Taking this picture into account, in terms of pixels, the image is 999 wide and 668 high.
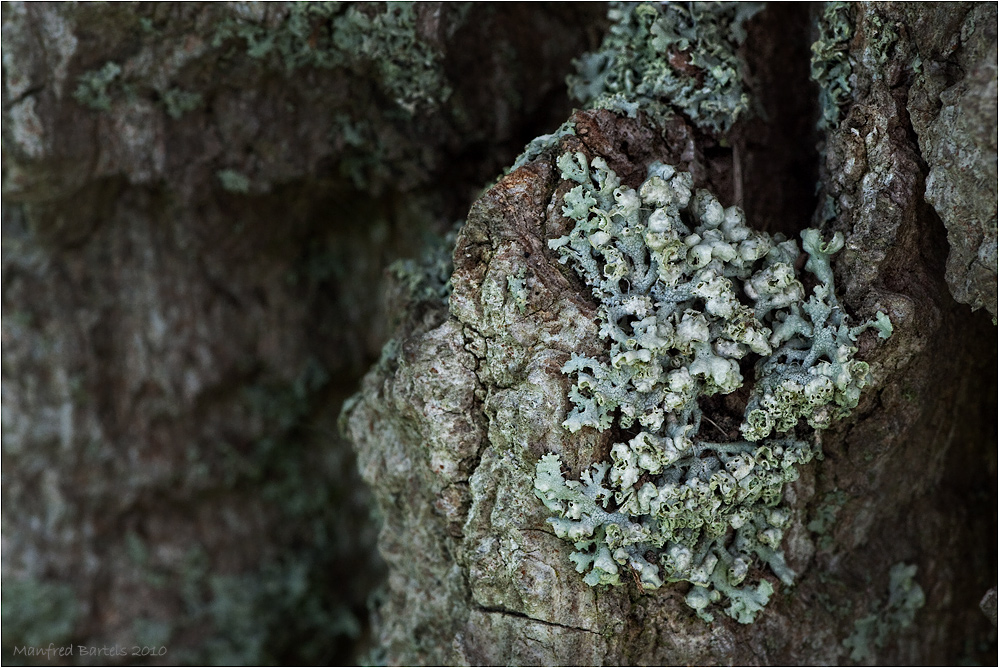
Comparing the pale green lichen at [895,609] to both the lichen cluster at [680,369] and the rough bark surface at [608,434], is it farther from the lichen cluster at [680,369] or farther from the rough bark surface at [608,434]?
the lichen cluster at [680,369]

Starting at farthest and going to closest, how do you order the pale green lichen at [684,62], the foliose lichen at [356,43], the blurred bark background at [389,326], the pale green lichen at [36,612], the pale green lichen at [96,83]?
the pale green lichen at [36,612]
the pale green lichen at [96,83]
the foliose lichen at [356,43]
the pale green lichen at [684,62]
the blurred bark background at [389,326]

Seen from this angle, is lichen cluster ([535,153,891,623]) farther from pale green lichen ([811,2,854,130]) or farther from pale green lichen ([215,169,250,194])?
pale green lichen ([215,169,250,194])

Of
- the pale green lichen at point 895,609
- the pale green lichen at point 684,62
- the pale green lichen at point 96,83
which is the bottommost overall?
the pale green lichen at point 895,609

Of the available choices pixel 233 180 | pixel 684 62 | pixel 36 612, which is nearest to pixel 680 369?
pixel 684 62

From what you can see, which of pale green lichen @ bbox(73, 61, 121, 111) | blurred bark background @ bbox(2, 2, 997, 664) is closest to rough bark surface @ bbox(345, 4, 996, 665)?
blurred bark background @ bbox(2, 2, 997, 664)

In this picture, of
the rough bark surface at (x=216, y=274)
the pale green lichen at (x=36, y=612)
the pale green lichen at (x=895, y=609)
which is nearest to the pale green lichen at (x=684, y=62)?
the rough bark surface at (x=216, y=274)

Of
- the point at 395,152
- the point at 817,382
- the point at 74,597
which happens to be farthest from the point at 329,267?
the point at 817,382

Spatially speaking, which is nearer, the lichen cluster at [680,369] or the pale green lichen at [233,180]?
the lichen cluster at [680,369]
